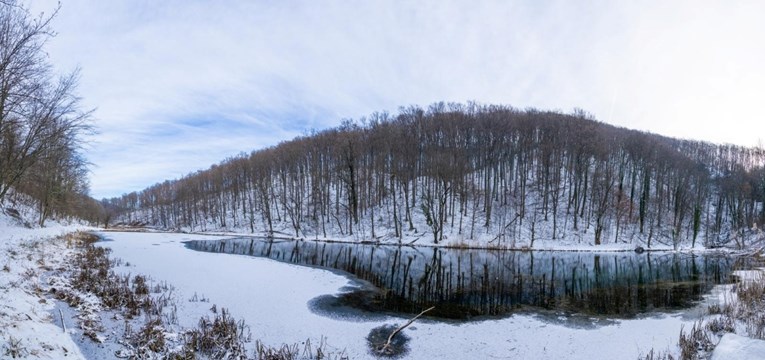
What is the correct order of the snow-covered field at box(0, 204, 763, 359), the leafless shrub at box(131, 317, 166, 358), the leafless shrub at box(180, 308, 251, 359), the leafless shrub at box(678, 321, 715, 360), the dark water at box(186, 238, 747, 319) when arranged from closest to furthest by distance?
1. the snow-covered field at box(0, 204, 763, 359)
2. the leafless shrub at box(131, 317, 166, 358)
3. the leafless shrub at box(180, 308, 251, 359)
4. the leafless shrub at box(678, 321, 715, 360)
5. the dark water at box(186, 238, 747, 319)

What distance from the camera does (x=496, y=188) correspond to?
67.3 meters

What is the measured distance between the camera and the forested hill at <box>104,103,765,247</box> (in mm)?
57594

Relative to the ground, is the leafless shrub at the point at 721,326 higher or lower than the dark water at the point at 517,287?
higher

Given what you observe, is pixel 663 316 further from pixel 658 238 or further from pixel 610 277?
pixel 658 238

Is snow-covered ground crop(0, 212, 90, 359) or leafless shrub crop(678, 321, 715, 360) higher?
snow-covered ground crop(0, 212, 90, 359)

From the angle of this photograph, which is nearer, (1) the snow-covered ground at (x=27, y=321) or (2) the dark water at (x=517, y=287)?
(1) the snow-covered ground at (x=27, y=321)

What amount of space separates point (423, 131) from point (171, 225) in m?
82.1

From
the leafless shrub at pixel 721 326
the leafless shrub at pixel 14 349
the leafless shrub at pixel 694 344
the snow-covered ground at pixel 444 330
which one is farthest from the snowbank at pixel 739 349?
the leafless shrub at pixel 14 349

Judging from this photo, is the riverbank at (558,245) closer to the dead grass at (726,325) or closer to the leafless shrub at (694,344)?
the dead grass at (726,325)

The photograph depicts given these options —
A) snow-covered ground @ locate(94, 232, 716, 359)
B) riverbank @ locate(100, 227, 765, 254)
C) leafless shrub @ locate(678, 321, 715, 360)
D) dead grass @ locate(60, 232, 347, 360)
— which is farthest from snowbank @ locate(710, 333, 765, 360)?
riverbank @ locate(100, 227, 765, 254)

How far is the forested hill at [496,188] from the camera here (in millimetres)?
57594

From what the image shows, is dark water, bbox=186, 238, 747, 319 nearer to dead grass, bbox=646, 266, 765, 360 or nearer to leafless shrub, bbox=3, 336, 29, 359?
dead grass, bbox=646, 266, 765, 360

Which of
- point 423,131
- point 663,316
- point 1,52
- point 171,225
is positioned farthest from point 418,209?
point 171,225

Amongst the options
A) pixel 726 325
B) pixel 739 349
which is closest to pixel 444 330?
pixel 739 349
